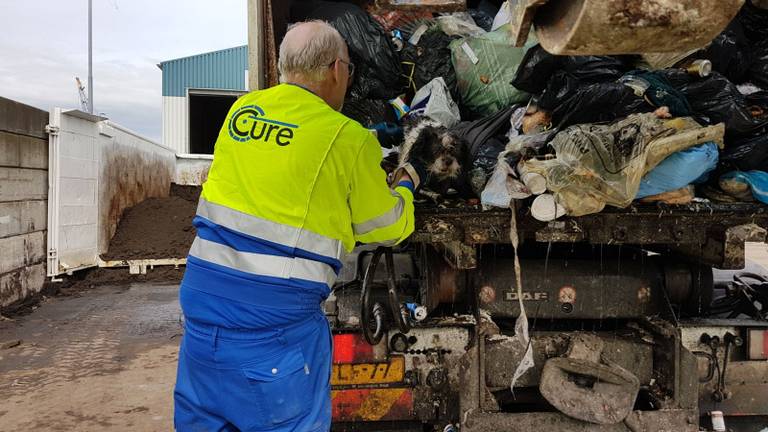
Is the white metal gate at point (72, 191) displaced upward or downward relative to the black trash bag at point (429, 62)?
downward

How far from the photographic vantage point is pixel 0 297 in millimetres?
5883

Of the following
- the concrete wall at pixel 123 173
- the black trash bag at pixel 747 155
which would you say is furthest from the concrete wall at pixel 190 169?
the black trash bag at pixel 747 155

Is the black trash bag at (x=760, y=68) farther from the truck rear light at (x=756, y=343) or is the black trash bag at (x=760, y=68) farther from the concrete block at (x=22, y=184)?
the concrete block at (x=22, y=184)

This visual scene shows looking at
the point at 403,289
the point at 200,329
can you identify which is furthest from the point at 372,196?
the point at 403,289

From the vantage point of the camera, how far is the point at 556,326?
8.97 feet

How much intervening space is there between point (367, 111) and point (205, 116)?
1725cm

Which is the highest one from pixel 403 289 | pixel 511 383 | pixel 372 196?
pixel 372 196

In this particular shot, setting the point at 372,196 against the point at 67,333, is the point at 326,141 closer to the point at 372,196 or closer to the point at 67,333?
the point at 372,196

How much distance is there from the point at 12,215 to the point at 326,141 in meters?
5.74

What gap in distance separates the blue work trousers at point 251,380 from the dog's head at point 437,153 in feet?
3.01

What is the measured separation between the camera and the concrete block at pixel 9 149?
5871 mm

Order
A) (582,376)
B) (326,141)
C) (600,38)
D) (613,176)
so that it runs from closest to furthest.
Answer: (600,38), (326,141), (613,176), (582,376)

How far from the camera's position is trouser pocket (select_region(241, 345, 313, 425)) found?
166 centimetres

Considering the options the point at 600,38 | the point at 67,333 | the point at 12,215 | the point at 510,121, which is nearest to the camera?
the point at 600,38
